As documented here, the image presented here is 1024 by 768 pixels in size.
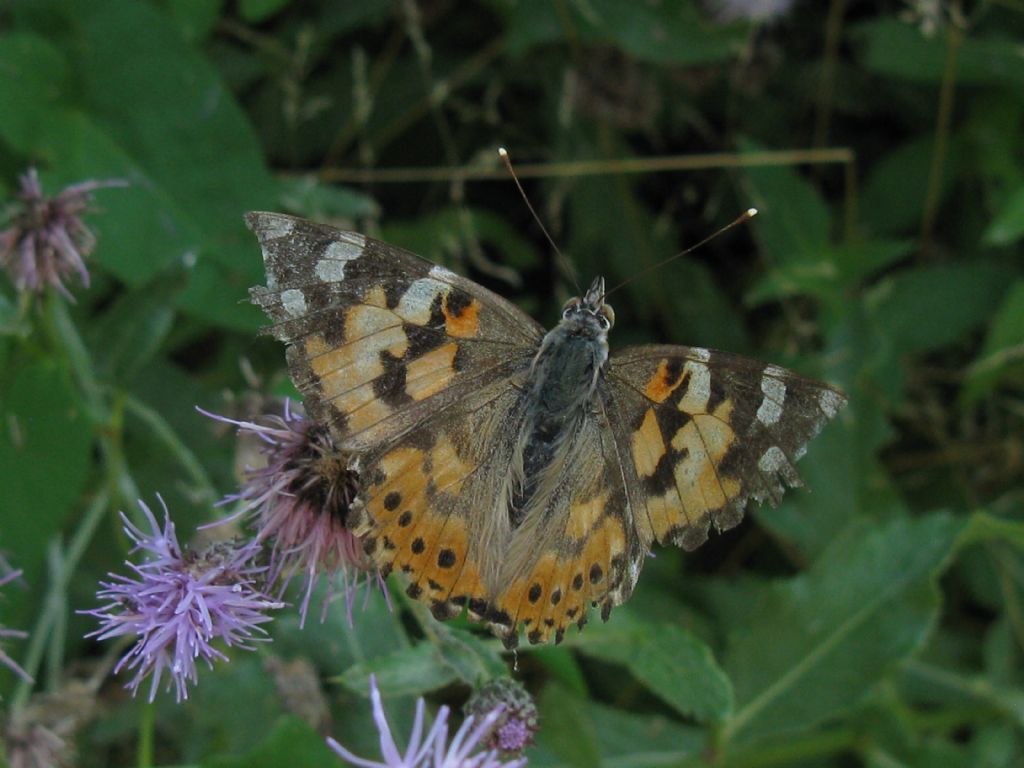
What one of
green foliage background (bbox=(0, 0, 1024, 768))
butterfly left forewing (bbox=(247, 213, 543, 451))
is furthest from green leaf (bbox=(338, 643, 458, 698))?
butterfly left forewing (bbox=(247, 213, 543, 451))

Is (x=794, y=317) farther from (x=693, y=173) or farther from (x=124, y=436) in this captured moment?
(x=124, y=436)

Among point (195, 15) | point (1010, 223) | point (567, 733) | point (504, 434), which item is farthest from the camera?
point (195, 15)

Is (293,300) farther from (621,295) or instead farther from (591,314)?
(621,295)

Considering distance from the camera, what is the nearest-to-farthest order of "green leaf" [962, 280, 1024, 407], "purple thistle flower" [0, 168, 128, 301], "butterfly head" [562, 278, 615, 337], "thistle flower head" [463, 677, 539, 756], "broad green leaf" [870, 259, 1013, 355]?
"thistle flower head" [463, 677, 539, 756]
"butterfly head" [562, 278, 615, 337]
"purple thistle flower" [0, 168, 128, 301]
"green leaf" [962, 280, 1024, 407]
"broad green leaf" [870, 259, 1013, 355]

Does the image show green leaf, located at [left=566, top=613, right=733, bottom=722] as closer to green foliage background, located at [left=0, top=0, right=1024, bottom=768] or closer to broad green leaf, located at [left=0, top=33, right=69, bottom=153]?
green foliage background, located at [left=0, top=0, right=1024, bottom=768]

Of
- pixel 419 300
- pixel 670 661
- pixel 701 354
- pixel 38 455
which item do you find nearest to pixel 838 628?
pixel 670 661

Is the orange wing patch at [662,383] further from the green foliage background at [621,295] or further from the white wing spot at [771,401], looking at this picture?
the green foliage background at [621,295]

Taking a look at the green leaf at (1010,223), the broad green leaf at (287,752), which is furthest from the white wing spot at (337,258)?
the green leaf at (1010,223)

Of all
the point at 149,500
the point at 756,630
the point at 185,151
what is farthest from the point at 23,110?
the point at 756,630
